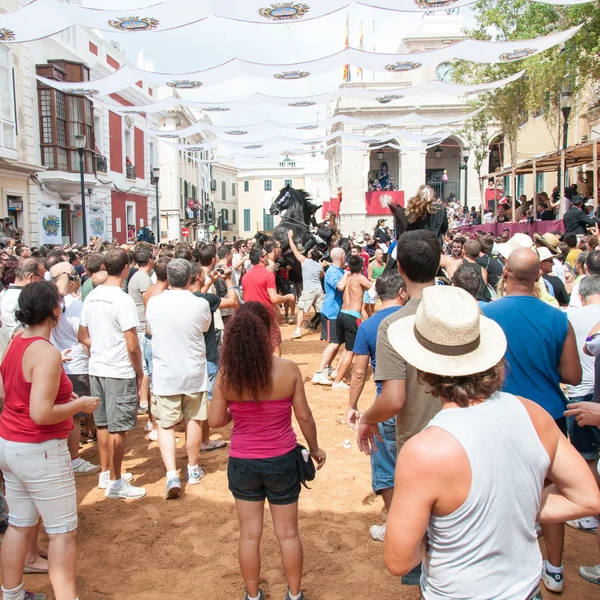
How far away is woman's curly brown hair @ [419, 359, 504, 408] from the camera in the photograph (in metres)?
1.64

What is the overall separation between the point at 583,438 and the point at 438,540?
2.43 meters

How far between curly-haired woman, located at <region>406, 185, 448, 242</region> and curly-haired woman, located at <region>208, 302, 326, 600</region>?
2.89m

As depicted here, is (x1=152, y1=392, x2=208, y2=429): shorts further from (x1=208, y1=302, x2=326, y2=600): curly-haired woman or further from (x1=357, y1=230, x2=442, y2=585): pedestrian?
(x1=357, y1=230, x2=442, y2=585): pedestrian

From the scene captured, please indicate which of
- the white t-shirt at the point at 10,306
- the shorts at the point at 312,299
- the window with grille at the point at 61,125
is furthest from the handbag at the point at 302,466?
the window with grille at the point at 61,125

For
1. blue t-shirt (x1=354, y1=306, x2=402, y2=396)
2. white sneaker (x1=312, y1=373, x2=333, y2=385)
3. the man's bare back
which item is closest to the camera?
blue t-shirt (x1=354, y1=306, x2=402, y2=396)

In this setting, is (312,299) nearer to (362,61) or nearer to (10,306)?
(362,61)

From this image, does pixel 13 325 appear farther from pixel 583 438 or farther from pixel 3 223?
pixel 3 223

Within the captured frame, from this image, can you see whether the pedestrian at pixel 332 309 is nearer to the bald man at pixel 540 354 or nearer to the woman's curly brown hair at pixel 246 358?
the bald man at pixel 540 354

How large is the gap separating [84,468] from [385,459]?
3.02m

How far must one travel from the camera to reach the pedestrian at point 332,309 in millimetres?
7684

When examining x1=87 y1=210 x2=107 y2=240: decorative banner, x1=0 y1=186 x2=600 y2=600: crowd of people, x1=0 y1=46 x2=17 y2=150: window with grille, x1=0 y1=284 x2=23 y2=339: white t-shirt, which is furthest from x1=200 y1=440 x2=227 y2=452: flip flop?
x1=87 y1=210 x2=107 y2=240: decorative banner

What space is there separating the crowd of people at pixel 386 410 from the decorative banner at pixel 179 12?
1964 mm

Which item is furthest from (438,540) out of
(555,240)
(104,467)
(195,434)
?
(555,240)

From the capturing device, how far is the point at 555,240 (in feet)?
24.8
